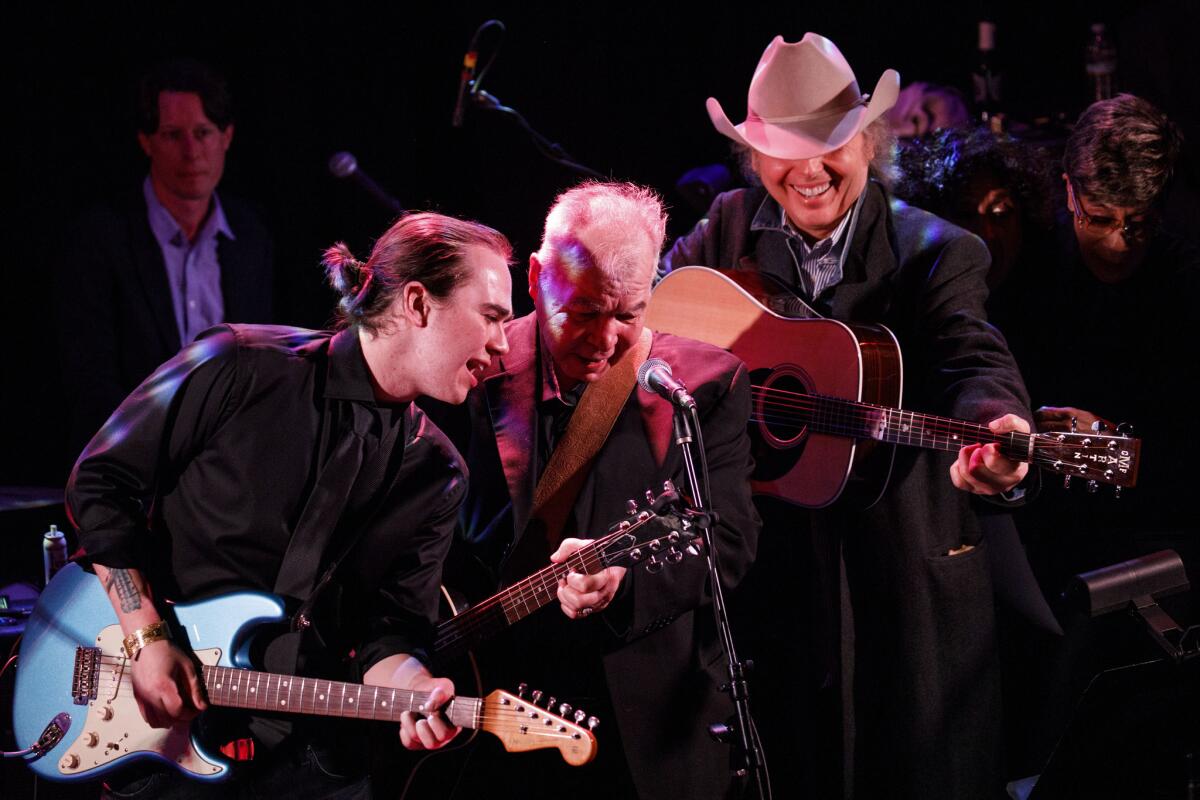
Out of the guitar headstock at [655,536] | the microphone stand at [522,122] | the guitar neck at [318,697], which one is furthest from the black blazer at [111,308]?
the guitar headstock at [655,536]

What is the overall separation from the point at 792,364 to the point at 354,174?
1774 mm

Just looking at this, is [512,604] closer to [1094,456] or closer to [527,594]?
[527,594]

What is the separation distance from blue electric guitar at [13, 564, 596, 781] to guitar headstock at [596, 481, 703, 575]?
38 centimetres

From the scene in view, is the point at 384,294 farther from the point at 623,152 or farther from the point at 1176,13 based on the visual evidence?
the point at 1176,13

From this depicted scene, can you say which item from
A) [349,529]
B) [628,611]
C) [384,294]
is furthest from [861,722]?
[384,294]

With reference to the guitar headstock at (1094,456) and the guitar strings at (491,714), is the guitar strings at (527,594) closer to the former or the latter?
the guitar strings at (491,714)

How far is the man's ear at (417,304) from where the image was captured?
114 inches

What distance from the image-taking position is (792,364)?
3736mm

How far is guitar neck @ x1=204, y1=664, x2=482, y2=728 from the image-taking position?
2.72 meters

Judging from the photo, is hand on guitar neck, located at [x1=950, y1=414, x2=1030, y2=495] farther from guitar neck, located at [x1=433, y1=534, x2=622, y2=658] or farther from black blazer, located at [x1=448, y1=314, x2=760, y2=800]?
guitar neck, located at [x1=433, y1=534, x2=622, y2=658]

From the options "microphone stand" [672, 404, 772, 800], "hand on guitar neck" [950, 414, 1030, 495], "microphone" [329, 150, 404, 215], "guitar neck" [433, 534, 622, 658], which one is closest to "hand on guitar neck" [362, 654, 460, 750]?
"guitar neck" [433, 534, 622, 658]

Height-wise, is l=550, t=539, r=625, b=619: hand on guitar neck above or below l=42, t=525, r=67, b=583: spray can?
above

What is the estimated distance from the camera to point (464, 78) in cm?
451

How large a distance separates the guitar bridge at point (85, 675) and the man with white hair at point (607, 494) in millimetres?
980
